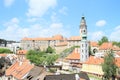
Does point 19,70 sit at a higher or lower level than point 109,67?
lower

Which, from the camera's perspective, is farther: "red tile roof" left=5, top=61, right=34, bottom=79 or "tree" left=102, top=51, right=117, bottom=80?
"tree" left=102, top=51, right=117, bottom=80

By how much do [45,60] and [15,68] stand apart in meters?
36.1

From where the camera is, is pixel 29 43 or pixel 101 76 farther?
pixel 29 43

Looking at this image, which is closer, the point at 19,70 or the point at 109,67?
the point at 19,70

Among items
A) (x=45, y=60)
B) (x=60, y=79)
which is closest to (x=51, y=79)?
(x=60, y=79)

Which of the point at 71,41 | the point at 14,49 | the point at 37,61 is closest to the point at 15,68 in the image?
the point at 37,61

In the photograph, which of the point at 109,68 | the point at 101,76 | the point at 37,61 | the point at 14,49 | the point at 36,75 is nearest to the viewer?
the point at 36,75

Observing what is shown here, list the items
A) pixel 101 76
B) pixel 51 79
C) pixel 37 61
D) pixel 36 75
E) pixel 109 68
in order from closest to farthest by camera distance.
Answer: pixel 51 79, pixel 36 75, pixel 109 68, pixel 101 76, pixel 37 61

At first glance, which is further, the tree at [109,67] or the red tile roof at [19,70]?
the tree at [109,67]

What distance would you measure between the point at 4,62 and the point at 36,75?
20240 mm

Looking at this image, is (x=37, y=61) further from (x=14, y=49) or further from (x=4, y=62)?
(x=14, y=49)

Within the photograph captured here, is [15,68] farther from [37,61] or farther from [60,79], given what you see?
[37,61]

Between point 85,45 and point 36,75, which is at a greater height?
point 85,45

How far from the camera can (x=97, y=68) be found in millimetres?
65562
